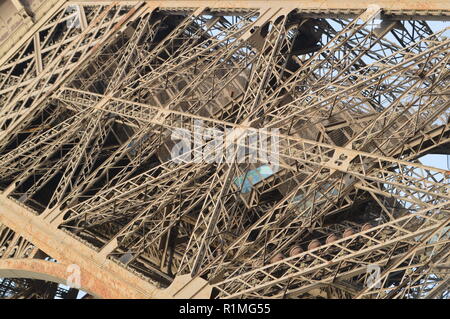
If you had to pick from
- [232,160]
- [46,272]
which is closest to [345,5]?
[232,160]

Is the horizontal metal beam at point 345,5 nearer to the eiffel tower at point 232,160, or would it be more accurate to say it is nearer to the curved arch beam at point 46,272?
the eiffel tower at point 232,160

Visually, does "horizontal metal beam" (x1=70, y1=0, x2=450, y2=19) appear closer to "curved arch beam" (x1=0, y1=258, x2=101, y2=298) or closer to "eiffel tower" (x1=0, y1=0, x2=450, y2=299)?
"eiffel tower" (x1=0, y1=0, x2=450, y2=299)

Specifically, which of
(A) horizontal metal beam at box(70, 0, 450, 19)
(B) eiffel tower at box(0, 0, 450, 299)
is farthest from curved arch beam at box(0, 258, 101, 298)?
(A) horizontal metal beam at box(70, 0, 450, 19)

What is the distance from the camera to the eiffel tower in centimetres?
1336

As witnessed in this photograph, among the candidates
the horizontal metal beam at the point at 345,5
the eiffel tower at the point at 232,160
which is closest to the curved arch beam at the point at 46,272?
the eiffel tower at the point at 232,160

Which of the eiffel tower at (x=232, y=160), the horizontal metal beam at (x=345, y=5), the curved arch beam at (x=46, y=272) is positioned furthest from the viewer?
the horizontal metal beam at (x=345, y=5)

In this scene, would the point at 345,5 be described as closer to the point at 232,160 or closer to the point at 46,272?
the point at 232,160

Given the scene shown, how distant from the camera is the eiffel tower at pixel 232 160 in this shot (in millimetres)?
13359

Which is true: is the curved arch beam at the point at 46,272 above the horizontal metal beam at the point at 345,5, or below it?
below

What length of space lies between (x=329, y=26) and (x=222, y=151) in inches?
198

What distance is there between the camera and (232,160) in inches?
597

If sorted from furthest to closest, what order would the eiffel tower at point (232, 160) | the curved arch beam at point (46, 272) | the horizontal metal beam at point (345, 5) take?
the horizontal metal beam at point (345, 5) → the curved arch beam at point (46, 272) → the eiffel tower at point (232, 160)

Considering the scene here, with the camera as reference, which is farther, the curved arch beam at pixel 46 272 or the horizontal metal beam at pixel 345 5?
the horizontal metal beam at pixel 345 5
